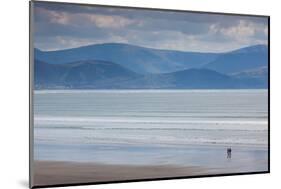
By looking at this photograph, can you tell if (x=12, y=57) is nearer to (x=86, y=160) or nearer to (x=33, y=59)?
(x=33, y=59)

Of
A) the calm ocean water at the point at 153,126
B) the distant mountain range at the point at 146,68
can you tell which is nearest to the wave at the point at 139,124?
the calm ocean water at the point at 153,126

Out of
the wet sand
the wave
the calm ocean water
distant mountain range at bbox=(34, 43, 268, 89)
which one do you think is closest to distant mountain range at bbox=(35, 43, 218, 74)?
distant mountain range at bbox=(34, 43, 268, 89)

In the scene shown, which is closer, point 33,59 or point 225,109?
point 33,59

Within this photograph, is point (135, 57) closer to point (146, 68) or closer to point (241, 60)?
point (146, 68)

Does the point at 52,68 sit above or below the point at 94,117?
above

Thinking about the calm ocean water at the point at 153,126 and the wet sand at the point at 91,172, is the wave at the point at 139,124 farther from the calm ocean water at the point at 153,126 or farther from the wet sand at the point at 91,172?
the wet sand at the point at 91,172

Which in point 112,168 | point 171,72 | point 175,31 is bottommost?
point 112,168
